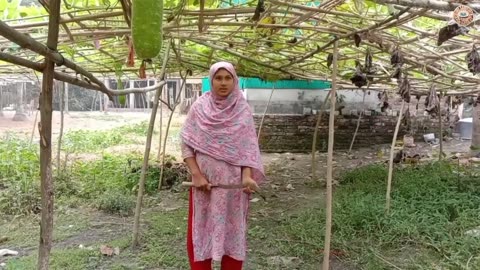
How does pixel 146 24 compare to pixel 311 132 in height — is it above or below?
above

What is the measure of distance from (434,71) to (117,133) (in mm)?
9959

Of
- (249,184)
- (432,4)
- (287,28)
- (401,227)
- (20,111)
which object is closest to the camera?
(432,4)

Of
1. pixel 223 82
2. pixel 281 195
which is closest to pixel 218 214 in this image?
pixel 223 82

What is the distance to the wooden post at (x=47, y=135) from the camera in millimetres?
964

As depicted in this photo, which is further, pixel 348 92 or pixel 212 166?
pixel 348 92

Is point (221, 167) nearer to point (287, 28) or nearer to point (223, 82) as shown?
point (223, 82)

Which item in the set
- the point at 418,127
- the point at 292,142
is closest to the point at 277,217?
the point at 292,142

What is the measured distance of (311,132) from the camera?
9.78 meters

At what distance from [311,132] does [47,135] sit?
29.5ft

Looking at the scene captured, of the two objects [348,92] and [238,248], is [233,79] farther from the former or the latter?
[348,92]

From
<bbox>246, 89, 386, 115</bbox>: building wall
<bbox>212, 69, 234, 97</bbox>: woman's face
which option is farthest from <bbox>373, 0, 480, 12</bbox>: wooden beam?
<bbox>246, 89, 386, 115</bbox>: building wall

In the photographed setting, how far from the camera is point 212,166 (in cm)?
263

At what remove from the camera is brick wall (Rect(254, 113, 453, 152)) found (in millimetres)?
9586

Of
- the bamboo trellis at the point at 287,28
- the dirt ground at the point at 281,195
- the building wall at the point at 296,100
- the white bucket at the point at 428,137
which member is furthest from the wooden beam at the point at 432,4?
the white bucket at the point at 428,137
